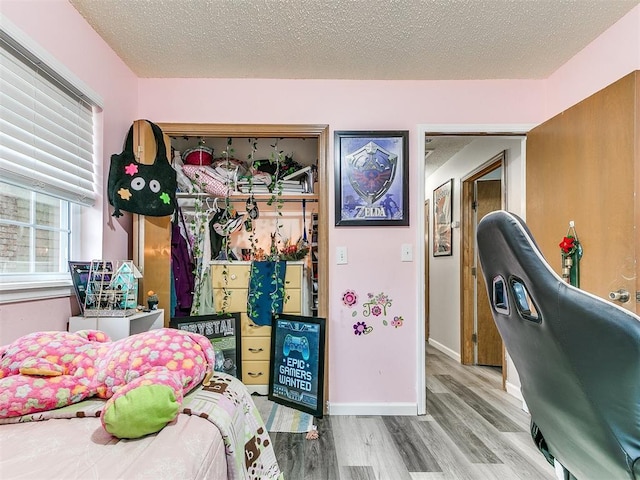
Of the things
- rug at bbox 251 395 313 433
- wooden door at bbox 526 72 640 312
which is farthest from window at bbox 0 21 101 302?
wooden door at bbox 526 72 640 312

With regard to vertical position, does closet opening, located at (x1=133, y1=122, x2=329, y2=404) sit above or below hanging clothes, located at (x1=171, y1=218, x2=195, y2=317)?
above

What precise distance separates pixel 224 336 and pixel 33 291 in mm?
1443

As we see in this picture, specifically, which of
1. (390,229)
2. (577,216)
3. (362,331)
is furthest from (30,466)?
(577,216)

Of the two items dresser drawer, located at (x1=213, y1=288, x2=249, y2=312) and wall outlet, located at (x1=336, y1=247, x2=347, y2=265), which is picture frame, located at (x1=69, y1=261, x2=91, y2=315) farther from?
wall outlet, located at (x1=336, y1=247, x2=347, y2=265)

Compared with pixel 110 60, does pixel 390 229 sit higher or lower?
lower

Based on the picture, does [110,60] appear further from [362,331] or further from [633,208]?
[633,208]

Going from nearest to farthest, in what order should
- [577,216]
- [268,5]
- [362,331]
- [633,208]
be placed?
[633,208] → [268,5] → [577,216] → [362,331]

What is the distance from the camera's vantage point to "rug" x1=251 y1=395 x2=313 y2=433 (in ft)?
7.29

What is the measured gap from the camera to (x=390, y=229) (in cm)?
253

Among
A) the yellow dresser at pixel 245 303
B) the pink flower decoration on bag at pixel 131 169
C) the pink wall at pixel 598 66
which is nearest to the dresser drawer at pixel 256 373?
the yellow dresser at pixel 245 303

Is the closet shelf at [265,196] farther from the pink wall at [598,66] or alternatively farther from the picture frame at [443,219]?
the picture frame at [443,219]

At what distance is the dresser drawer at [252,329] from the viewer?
2.92 m

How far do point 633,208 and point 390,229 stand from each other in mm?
1321

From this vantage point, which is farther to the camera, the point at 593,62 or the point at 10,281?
the point at 593,62
